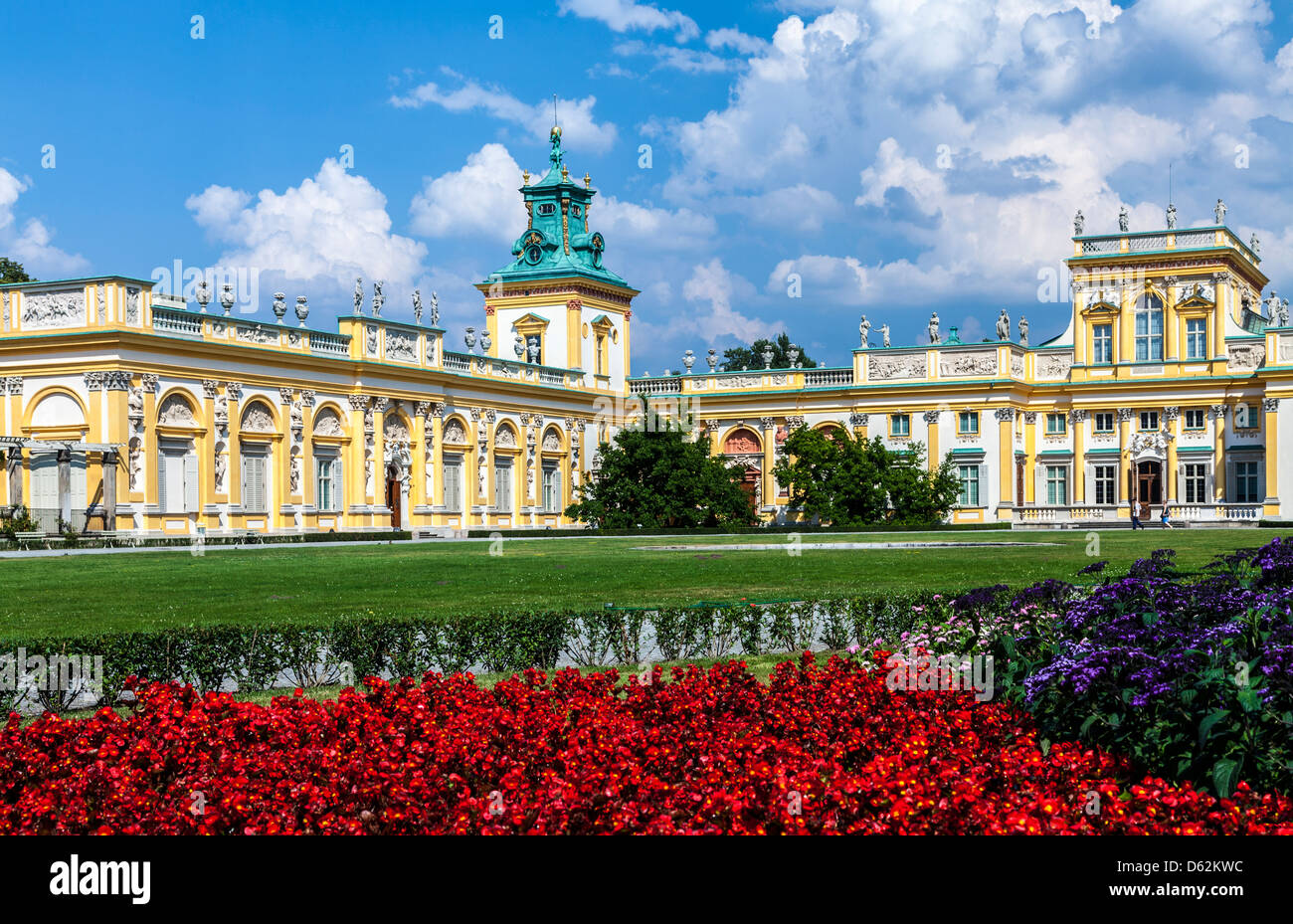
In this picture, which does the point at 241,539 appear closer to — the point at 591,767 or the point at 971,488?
the point at 971,488

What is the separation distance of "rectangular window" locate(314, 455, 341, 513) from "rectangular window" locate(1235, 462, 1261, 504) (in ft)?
131

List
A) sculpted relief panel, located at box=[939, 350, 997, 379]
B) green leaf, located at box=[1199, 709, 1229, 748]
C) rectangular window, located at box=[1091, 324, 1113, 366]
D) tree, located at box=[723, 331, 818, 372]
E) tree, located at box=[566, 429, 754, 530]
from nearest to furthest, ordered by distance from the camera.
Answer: green leaf, located at box=[1199, 709, 1229, 748] → tree, located at box=[566, 429, 754, 530] → sculpted relief panel, located at box=[939, 350, 997, 379] → rectangular window, located at box=[1091, 324, 1113, 366] → tree, located at box=[723, 331, 818, 372]

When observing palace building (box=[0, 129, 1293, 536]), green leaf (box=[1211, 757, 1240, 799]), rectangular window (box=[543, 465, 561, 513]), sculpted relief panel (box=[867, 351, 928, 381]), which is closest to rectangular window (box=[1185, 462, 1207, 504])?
palace building (box=[0, 129, 1293, 536])

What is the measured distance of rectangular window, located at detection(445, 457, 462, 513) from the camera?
60000mm

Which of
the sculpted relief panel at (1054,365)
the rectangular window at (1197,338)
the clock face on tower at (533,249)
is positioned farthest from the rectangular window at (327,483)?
the rectangular window at (1197,338)

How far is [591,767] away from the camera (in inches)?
309

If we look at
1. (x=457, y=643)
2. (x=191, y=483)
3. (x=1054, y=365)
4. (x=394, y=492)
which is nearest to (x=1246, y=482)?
(x=1054, y=365)

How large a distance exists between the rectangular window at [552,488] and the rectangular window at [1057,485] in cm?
2383

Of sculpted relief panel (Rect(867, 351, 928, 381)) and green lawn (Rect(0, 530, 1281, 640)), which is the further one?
sculpted relief panel (Rect(867, 351, 928, 381))

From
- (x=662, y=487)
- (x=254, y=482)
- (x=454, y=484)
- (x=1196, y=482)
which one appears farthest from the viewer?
(x=1196, y=482)

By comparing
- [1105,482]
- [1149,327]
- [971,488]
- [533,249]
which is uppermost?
[533,249]

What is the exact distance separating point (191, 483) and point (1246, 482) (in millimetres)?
46195

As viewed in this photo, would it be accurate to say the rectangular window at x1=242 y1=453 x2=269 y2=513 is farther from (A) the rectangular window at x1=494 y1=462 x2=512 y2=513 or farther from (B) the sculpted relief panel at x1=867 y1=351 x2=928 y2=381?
(B) the sculpted relief panel at x1=867 y1=351 x2=928 y2=381
